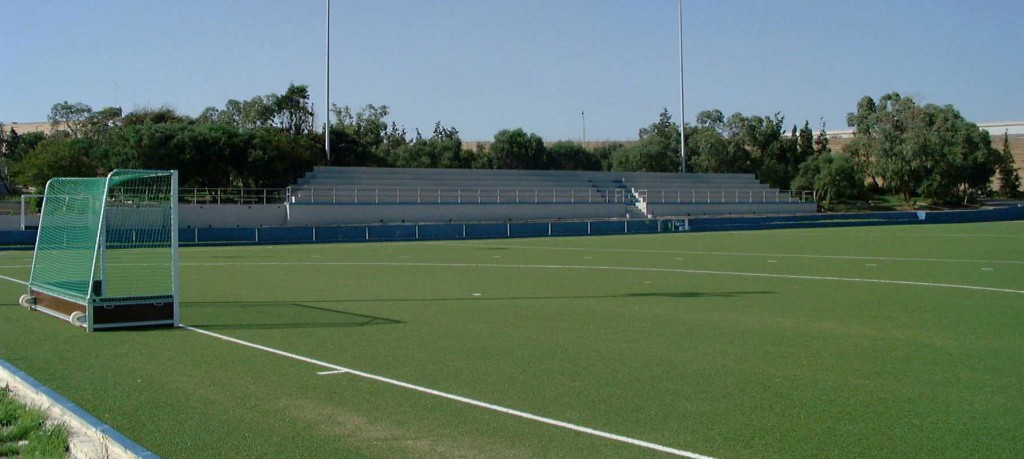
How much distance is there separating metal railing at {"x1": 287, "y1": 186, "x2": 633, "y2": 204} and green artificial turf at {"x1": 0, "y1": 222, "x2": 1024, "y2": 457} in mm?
35576

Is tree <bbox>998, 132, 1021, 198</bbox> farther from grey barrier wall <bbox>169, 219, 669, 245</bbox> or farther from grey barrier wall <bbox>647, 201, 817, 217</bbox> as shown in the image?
grey barrier wall <bbox>169, 219, 669, 245</bbox>

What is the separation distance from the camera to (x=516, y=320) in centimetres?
1289

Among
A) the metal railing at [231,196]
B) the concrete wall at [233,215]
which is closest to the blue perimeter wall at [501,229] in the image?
the concrete wall at [233,215]

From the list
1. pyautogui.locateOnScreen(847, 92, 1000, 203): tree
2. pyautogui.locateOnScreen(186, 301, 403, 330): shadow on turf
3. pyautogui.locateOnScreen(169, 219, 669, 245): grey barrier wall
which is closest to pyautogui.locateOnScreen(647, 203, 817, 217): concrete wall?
pyautogui.locateOnScreen(169, 219, 669, 245): grey barrier wall

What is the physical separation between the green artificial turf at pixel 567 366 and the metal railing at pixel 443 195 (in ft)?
117

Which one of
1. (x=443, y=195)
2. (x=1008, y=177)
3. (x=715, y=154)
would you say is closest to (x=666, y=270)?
(x=443, y=195)

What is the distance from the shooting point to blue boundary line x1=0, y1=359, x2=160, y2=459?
586 centimetres

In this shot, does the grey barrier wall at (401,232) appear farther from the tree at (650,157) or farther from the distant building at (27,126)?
the distant building at (27,126)

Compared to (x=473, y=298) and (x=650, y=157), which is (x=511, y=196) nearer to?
(x=650, y=157)

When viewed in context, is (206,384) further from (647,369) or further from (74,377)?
(647,369)

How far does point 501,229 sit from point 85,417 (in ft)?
123

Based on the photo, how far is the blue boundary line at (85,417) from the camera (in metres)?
5.86

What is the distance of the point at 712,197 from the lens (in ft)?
230

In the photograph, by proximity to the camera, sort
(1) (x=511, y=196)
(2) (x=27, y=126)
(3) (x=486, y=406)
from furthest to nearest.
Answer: (2) (x=27, y=126)
(1) (x=511, y=196)
(3) (x=486, y=406)
